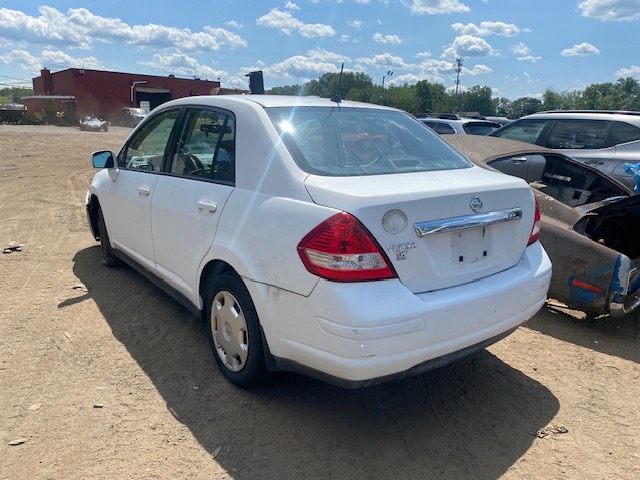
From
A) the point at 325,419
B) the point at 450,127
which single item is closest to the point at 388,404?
the point at 325,419

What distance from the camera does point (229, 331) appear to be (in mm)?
3045

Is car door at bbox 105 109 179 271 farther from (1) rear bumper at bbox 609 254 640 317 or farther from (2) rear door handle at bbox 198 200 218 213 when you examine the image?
(1) rear bumper at bbox 609 254 640 317

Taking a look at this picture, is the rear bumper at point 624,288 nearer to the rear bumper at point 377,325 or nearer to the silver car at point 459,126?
the rear bumper at point 377,325

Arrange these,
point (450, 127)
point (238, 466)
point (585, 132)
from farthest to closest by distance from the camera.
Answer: point (450, 127), point (585, 132), point (238, 466)

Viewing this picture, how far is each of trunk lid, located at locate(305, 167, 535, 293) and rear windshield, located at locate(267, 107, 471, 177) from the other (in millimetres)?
157

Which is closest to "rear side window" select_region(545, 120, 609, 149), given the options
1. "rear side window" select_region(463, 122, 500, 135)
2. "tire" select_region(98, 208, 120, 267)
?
"rear side window" select_region(463, 122, 500, 135)

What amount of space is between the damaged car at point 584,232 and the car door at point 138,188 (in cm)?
300

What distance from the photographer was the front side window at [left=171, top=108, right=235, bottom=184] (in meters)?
3.13

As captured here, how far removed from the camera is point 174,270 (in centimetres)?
359

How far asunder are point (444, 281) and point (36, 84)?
61557 millimetres

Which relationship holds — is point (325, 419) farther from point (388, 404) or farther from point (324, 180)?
point (324, 180)

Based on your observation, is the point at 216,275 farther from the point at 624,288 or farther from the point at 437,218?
the point at 624,288

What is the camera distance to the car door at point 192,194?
3111 mm

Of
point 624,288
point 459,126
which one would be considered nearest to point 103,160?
point 624,288
